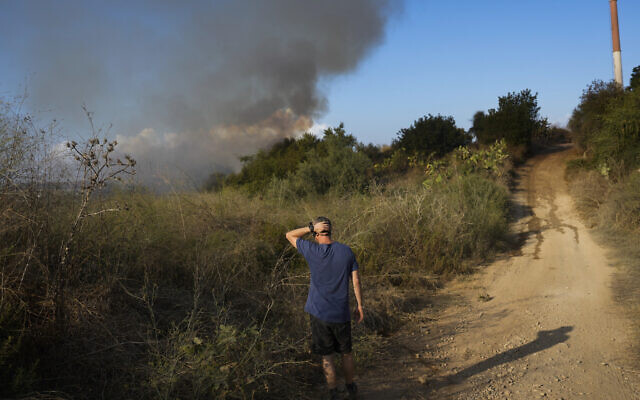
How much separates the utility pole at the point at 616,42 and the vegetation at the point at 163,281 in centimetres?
2193

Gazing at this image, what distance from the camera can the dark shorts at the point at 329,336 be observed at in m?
3.70

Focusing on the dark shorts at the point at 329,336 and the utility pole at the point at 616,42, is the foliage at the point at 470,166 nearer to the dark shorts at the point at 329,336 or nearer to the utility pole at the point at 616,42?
the utility pole at the point at 616,42

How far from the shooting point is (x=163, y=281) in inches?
201

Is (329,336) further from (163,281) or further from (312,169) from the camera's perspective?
(312,169)

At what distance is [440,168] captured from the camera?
16281 mm

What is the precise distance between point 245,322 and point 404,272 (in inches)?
154

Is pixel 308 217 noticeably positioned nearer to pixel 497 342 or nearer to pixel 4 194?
pixel 497 342

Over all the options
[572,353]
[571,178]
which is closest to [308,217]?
[572,353]

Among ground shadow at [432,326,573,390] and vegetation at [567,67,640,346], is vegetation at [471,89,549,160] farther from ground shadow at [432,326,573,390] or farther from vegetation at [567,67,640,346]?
ground shadow at [432,326,573,390]

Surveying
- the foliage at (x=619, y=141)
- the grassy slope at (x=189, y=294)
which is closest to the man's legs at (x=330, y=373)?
the grassy slope at (x=189, y=294)

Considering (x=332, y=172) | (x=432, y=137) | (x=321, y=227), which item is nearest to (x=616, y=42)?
(x=432, y=137)

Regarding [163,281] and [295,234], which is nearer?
[295,234]

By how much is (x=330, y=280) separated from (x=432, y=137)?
Result: 19.4 metres

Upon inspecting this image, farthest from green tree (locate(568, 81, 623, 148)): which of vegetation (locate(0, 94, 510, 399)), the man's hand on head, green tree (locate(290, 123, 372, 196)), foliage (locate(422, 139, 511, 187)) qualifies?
the man's hand on head
